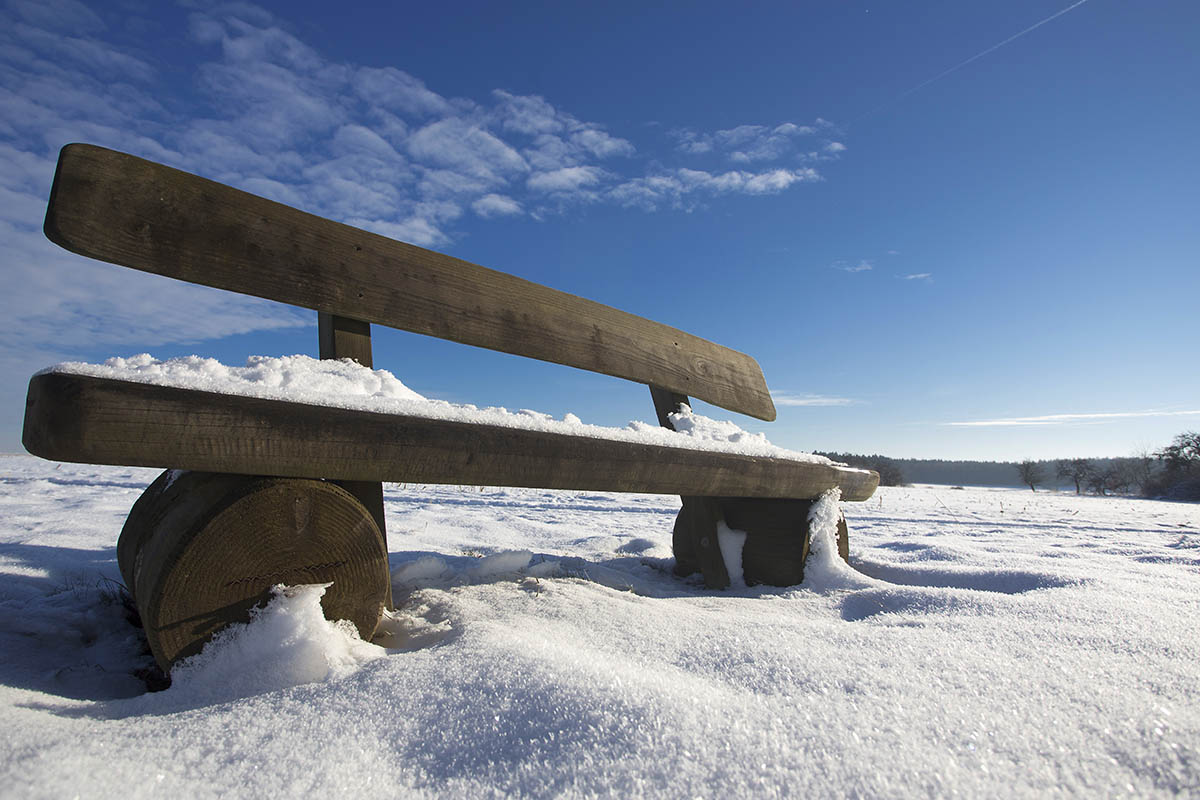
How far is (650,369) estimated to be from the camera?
2.71 meters

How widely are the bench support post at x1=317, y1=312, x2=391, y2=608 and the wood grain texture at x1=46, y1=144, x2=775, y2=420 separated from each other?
0.05 meters

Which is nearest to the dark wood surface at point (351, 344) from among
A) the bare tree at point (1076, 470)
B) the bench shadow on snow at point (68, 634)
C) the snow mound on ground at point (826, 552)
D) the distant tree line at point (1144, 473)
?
the bench shadow on snow at point (68, 634)

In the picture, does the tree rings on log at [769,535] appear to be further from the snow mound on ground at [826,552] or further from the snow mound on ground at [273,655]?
the snow mound on ground at [273,655]

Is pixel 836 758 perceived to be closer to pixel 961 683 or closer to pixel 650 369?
pixel 961 683

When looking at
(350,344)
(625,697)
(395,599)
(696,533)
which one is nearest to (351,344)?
(350,344)

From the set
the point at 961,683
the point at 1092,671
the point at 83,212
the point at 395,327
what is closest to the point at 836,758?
the point at 961,683

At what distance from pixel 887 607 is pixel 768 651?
2.66ft

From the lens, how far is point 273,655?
1.26m

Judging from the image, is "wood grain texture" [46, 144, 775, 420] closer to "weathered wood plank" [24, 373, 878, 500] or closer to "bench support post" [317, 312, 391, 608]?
"bench support post" [317, 312, 391, 608]

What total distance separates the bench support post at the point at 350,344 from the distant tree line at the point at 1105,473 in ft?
22.1

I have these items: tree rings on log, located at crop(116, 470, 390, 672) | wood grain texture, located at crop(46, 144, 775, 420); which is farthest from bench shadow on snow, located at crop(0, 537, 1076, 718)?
wood grain texture, located at crop(46, 144, 775, 420)

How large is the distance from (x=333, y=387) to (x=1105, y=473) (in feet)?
140

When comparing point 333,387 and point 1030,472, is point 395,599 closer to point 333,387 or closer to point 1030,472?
point 333,387

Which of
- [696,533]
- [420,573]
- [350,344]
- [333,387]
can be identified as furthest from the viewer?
[696,533]
